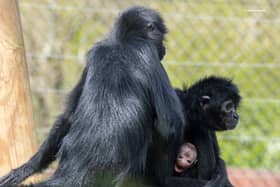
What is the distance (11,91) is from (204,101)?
143 cm

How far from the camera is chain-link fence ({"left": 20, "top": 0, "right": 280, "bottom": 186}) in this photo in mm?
9406

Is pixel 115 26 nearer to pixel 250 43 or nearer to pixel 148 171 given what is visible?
pixel 148 171

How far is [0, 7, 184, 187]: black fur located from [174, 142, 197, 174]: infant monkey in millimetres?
269

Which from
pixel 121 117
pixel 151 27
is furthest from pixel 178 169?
pixel 151 27

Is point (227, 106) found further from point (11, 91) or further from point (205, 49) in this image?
point (205, 49)

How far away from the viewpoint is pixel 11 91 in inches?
201

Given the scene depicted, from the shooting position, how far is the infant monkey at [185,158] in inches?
207

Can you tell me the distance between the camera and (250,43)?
31.6 ft

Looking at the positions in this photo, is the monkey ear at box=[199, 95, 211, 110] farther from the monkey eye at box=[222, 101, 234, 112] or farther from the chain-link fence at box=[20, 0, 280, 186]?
the chain-link fence at box=[20, 0, 280, 186]

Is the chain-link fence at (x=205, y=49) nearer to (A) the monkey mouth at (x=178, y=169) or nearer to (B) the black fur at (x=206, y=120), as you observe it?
(B) the black fur at (x=206, y=120)

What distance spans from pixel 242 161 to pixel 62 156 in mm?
5695

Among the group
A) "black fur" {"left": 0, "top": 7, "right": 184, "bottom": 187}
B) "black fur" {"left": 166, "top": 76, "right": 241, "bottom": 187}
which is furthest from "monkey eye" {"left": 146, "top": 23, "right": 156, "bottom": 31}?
"black fur" {"left": 166, "top": 76, "right": 241, "bottom": 187}

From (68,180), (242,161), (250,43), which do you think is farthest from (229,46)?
(68,180)

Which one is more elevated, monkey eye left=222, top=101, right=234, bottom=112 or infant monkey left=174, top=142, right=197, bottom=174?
monkey eye left=222, top=101, right=234, bottom=112
